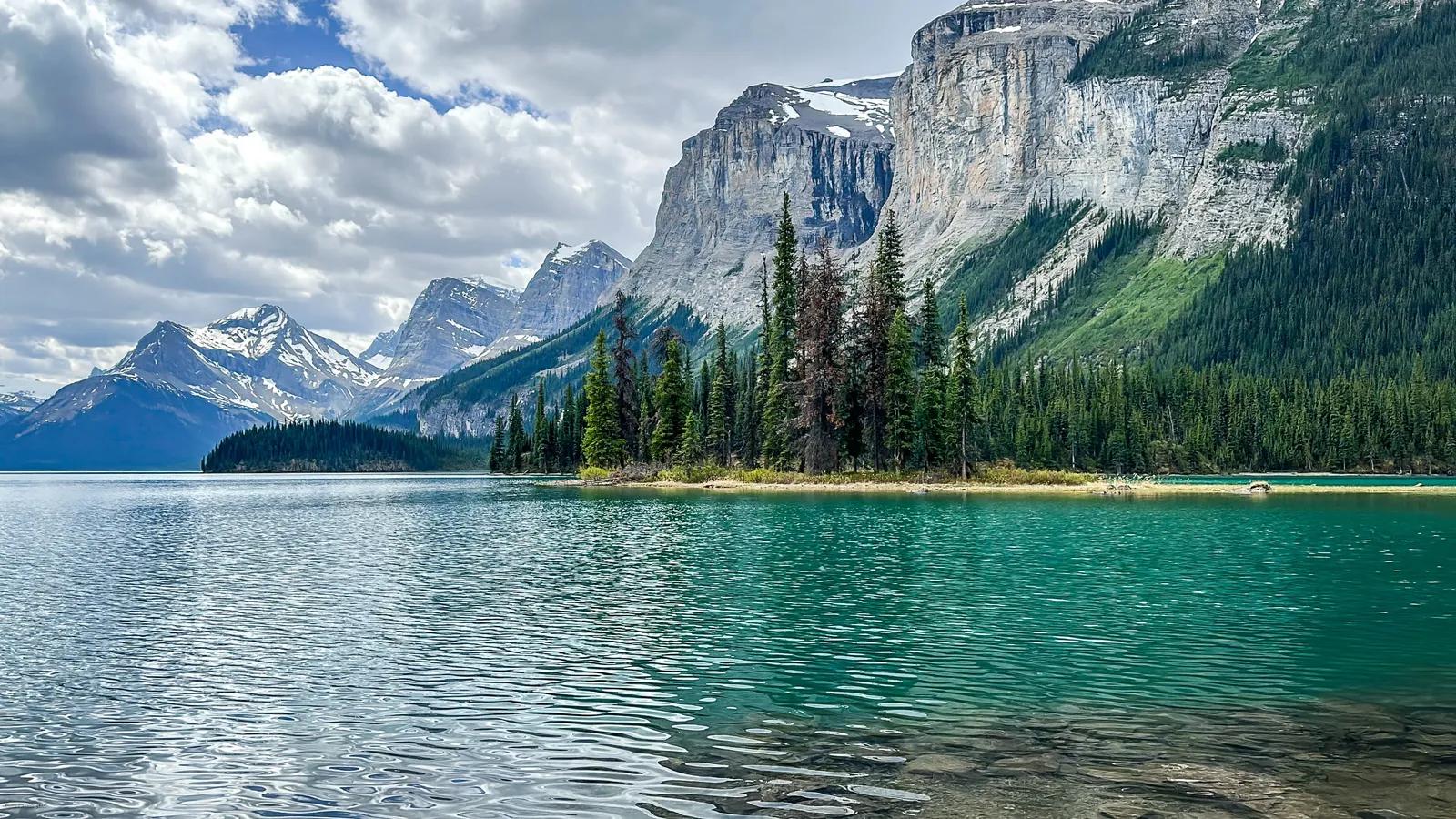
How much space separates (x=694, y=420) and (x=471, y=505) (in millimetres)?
42820

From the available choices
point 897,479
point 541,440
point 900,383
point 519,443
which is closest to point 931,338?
point 900,383

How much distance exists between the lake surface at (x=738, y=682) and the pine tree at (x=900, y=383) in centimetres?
5635

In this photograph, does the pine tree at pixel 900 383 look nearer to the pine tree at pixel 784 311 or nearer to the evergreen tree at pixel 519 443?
the pine tree at pixel 784 311

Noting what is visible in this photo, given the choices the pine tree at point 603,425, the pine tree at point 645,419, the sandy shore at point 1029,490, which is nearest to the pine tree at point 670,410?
the pine tree at point 645,419

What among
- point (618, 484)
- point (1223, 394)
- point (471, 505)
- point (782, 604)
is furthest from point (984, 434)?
point (782, 604)

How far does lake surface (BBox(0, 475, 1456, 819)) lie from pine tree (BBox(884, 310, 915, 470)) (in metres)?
56.4

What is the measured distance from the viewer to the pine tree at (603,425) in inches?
5502

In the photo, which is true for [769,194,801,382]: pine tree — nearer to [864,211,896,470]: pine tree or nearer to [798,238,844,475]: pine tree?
[798,238,844,475]: pine tree

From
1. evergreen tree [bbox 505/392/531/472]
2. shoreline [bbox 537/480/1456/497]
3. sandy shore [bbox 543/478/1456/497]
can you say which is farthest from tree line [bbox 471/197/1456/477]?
sandy shore [bbox 543/478/1456/497]

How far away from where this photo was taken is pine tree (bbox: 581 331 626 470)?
140 m

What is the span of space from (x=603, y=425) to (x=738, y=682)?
121 m

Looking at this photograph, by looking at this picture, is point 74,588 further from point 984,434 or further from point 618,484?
point 984,434

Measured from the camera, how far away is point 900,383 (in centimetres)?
10162

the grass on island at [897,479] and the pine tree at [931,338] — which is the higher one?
the pine tree at [931,338]
